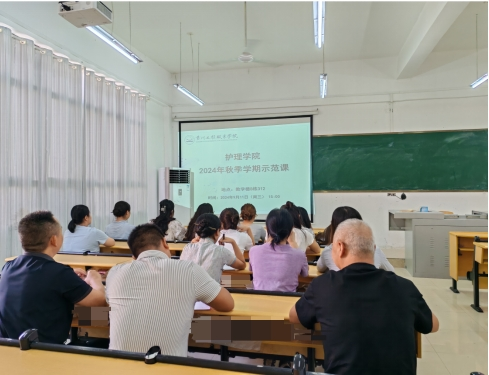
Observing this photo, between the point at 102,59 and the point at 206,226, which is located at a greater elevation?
the point at 102,59

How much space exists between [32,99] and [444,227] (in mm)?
5743

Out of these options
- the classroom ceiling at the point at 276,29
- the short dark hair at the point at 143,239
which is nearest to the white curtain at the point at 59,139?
the classroom ceiling at the point at 276,29

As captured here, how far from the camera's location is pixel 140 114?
590cm

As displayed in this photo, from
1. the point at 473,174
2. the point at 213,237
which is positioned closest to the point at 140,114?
the point at 213,237

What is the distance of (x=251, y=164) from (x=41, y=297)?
218 inches

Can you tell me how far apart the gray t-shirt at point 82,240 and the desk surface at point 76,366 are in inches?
88.9

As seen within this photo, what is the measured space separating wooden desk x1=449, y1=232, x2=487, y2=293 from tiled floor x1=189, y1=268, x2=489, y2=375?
21 centimetres

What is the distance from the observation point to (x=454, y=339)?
2.81 metres

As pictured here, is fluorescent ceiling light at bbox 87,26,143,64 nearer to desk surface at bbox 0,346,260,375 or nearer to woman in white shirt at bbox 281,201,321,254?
woman in white shirt at bbox 281,201,321,254

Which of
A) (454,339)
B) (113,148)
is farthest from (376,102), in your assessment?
(113,148)

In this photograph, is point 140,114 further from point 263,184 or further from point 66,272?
point 66,272

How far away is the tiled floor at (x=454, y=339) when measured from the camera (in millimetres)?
2377

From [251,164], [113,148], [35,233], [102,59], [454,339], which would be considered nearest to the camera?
[35,233]

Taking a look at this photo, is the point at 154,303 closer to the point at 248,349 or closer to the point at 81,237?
the point at 248,349
